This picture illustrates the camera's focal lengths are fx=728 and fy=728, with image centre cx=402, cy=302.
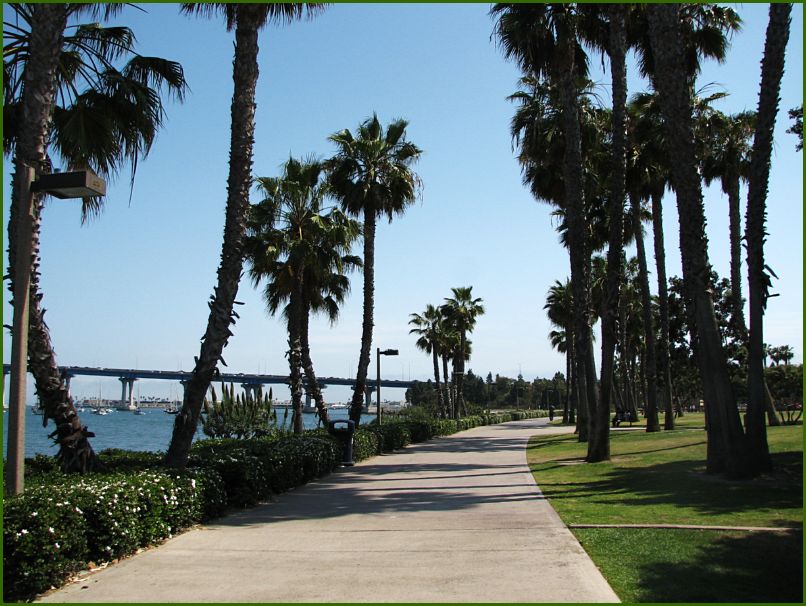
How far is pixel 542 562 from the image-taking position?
23.0 feet

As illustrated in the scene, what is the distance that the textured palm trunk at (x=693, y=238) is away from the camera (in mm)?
12938

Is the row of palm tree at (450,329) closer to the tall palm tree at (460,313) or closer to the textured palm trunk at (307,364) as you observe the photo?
the tall palm tree at (460,313)

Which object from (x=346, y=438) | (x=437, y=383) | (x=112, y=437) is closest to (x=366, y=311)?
(x=346, y=438)

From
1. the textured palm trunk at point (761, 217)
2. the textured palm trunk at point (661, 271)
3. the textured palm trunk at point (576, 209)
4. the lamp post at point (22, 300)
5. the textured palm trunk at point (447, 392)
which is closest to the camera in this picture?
the lamp post at point (22, 300)

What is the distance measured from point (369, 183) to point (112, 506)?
1885 cm

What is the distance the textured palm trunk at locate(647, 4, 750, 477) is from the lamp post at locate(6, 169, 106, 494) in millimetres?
10351

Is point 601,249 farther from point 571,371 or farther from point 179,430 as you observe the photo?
point 179,430

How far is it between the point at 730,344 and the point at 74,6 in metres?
38.7

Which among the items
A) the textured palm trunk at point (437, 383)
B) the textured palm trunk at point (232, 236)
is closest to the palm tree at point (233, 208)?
the textured palm trunk at point (232, 236)

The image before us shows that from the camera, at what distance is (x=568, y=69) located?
18.7 meters

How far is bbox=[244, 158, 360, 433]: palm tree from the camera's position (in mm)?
23828

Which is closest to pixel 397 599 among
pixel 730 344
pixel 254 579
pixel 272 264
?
pixel 254 579

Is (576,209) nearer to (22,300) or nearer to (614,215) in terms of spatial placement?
(614,215)

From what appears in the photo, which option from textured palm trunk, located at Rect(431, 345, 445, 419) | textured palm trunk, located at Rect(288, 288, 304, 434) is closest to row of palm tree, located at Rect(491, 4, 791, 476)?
textured palm trunk, located at Rect(288, 288, 304, 434)
